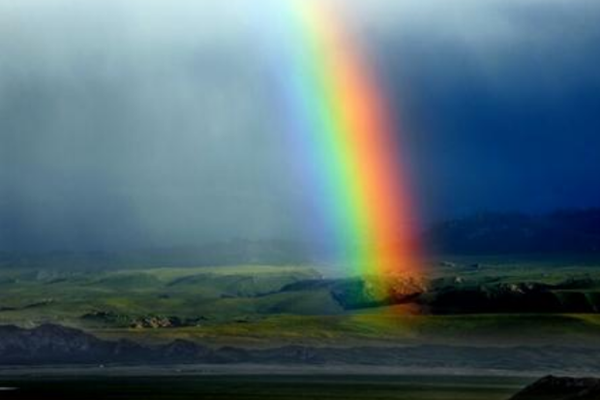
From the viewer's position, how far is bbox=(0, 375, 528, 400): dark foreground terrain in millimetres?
128750

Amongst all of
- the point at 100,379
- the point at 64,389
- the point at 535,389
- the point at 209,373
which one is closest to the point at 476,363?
the point at 209,373

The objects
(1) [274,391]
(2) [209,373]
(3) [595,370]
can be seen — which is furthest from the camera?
(2) [209,373]

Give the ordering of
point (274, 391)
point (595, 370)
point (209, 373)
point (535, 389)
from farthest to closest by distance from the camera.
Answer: point (209, 373), point (595, 370), point (274, 391), point (535, 389)

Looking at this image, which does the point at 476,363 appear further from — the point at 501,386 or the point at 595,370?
the point at 501,386

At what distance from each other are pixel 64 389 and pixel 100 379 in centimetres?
2663

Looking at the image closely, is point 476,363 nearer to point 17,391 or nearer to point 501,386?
point 501,386

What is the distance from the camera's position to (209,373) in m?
191

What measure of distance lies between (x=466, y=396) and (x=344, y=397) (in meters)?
12.5

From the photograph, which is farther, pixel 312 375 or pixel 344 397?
pixel 312 375

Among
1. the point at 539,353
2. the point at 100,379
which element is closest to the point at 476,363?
the point at 539,353

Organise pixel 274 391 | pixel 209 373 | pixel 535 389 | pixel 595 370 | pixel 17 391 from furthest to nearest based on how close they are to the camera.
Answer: pixel 209 373 < pixel 595 370 < pixel 17 391 < pixel 274 391 < pixel 535 389

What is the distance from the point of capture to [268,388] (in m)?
144

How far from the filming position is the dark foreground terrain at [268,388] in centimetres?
12875

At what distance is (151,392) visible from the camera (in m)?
141
